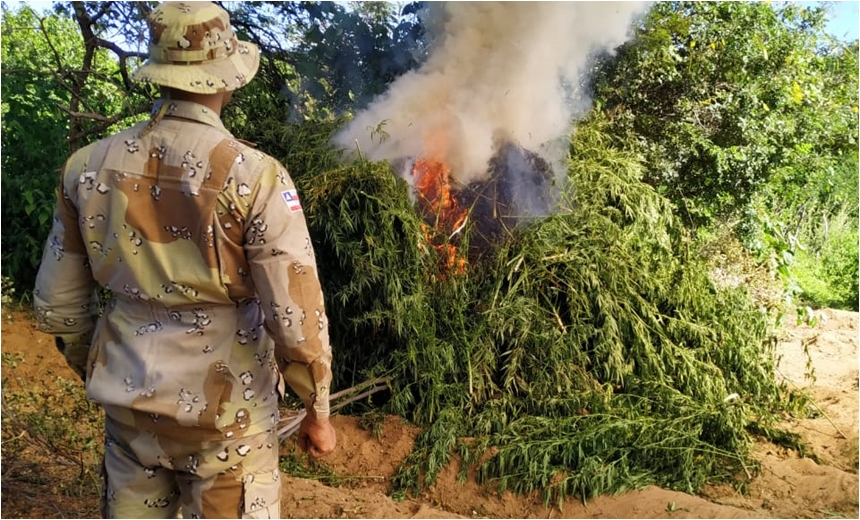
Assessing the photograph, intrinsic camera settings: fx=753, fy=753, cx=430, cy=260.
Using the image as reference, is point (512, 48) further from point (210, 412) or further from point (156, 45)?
point (210, 412)

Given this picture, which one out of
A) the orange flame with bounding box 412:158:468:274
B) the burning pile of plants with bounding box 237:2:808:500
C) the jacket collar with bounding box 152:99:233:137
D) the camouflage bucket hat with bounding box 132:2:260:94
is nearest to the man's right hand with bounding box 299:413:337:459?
the jacket collar with bounding box 152:99:233:137

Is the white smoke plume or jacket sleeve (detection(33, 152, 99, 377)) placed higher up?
the white smoke plume

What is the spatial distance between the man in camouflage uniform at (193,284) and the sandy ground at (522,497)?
5.56ft

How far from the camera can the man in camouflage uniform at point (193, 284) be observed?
2.17 m

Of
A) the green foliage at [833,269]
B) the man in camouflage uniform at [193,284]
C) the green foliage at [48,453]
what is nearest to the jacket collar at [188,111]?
the man in camouflage uniform at [193,284]

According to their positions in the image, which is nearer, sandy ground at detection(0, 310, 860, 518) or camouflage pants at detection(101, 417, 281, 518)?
camouflage pants at detection(101, 417, 281, 518)

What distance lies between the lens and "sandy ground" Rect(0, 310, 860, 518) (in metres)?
3.93

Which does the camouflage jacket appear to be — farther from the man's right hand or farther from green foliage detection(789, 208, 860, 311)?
green foliage detection(789, 208, 860, 311)

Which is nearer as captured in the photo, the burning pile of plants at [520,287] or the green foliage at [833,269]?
the burning pile of plants at [520,287]

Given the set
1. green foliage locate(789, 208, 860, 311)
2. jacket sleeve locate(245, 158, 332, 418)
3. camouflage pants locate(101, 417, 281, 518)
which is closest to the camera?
jacket sleeve locate(245, 158, 332, 418)

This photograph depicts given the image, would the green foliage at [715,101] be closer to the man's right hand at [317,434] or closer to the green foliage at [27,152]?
the green foliage at [27,152]

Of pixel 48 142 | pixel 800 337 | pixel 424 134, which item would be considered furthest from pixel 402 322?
pixel 800 337

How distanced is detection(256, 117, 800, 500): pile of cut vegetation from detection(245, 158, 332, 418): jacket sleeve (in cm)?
241

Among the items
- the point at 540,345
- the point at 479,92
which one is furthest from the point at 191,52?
the point at 479,92
